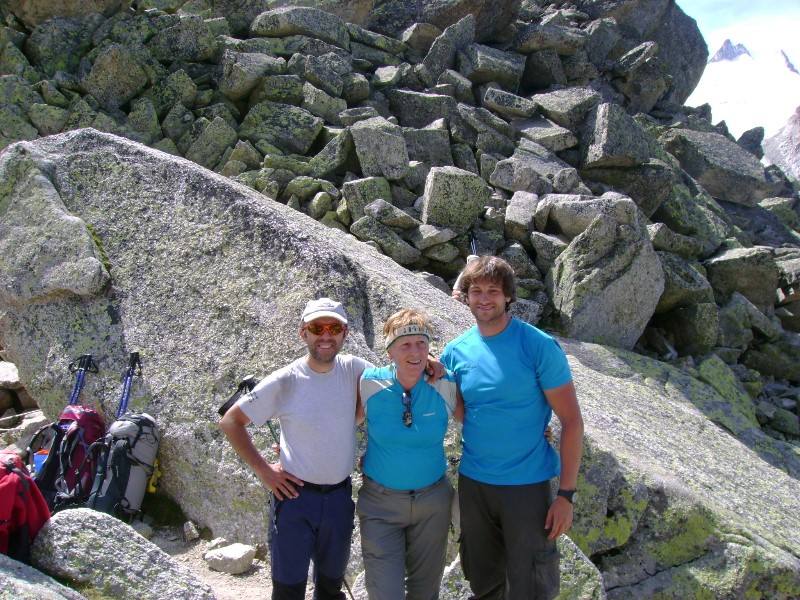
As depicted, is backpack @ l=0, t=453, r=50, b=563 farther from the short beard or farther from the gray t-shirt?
the short beard

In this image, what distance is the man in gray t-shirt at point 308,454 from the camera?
17.0ft

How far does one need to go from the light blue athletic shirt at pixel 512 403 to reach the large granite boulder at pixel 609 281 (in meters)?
8.53

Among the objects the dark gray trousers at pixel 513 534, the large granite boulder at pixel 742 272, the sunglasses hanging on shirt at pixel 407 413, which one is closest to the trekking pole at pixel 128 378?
the sunglasses hanging on shirt at pixel 407 413

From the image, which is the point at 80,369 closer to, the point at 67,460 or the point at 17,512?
the point at 67,460

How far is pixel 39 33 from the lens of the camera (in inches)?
755

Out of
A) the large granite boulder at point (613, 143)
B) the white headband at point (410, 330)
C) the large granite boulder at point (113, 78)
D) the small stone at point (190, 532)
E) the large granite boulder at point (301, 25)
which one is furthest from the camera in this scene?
the large granite boulder at point (301, 25)

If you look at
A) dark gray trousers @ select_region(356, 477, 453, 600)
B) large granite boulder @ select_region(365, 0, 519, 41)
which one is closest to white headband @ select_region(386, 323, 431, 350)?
dark gray trousers @ select_region(356, 477, 453, 600)

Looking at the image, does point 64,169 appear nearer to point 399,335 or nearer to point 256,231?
point 256,231

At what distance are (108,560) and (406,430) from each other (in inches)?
99.2

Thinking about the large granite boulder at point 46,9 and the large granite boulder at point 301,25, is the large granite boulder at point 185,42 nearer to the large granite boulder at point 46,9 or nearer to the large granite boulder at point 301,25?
the large granite boulder at point 301,25

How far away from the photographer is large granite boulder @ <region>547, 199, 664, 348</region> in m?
13.5

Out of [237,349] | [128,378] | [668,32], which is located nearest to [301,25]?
[128,378]

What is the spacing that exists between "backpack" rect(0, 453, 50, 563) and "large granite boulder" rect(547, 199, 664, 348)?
10016mm

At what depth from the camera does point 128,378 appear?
8234 mm
